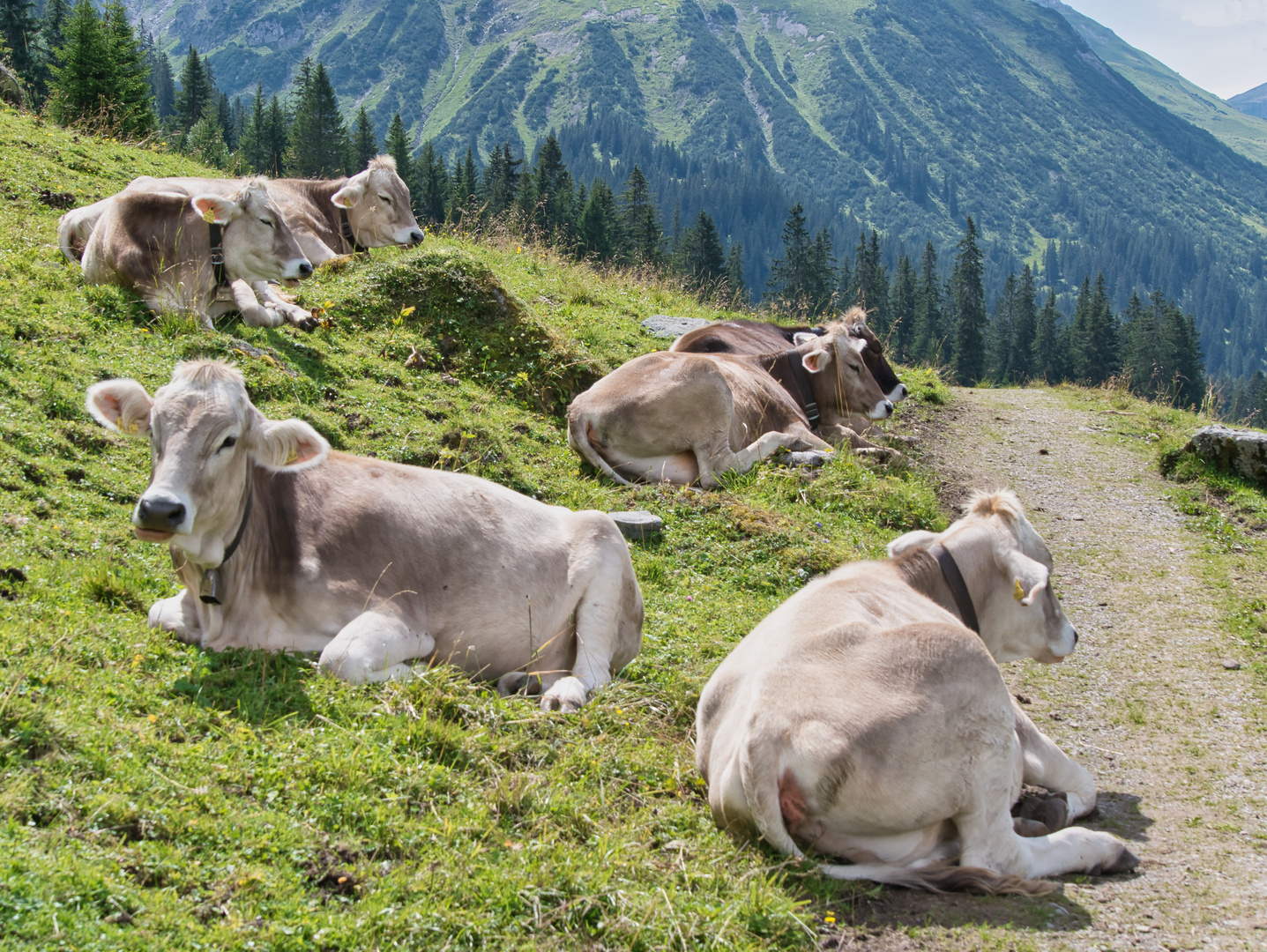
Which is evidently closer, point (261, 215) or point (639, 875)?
point (639, 875)

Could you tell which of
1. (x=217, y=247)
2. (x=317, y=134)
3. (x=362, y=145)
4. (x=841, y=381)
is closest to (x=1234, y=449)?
(x=841, y=381)

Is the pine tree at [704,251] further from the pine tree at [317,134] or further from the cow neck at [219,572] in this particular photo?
the cow neck at [219,572]

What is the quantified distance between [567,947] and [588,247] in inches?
2986

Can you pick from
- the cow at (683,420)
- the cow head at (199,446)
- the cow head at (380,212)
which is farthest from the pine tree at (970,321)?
the cow head at (199,446)

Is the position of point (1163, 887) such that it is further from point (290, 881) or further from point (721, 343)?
point (721, 343)

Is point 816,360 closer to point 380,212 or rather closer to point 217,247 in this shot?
point 380,212

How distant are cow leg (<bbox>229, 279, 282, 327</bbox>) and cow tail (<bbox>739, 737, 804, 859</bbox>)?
27.5ft

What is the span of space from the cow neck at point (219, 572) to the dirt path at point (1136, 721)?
3580mm

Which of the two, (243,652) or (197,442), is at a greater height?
(197,442)

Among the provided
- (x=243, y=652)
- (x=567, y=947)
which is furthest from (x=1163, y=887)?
(x=243, y=652)

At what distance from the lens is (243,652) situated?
17.2 feet

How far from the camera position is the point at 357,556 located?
18.7 ft

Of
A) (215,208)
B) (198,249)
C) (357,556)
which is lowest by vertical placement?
(357,556)

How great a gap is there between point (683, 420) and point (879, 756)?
6734 millimetres
